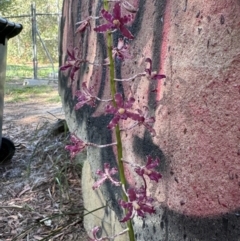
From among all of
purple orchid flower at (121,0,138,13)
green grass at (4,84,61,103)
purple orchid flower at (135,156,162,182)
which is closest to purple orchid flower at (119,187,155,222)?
purple orchid flower at (135,156,162,182)

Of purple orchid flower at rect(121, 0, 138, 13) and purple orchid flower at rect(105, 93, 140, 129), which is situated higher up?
purple orchid flower at rect(121, 0, 138, 13)

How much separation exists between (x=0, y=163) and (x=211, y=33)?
2653 mm

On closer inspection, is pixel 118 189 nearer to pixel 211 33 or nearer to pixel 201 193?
pixel 201 193

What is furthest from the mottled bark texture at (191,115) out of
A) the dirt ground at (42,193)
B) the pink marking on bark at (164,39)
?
the dirt ground at (42,193)

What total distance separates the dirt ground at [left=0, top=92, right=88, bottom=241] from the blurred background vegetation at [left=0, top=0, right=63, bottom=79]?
8654 millimetres

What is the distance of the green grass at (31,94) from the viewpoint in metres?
7.21

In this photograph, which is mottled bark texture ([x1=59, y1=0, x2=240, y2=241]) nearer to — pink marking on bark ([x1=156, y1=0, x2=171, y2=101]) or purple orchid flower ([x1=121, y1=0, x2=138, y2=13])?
pink marking on bark ([x1=156, y1=0, x2=171, y2=101])

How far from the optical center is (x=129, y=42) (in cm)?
149

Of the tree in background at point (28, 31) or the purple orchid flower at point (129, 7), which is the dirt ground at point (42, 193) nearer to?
the purple orchid flower at point (129, 7)

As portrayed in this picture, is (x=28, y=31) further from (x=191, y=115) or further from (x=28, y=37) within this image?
(x=191, y=115)

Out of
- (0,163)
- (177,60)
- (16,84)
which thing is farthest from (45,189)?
(16,84)

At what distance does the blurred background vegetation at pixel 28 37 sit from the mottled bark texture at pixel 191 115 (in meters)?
11.0

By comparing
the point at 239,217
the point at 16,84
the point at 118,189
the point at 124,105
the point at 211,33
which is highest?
the point at 211,33

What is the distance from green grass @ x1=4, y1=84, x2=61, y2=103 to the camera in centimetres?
721
